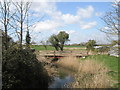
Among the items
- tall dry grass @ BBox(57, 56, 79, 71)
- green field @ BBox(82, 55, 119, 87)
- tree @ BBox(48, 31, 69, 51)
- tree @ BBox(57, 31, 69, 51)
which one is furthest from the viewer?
tree @ BBox(57, 31, 69, 51)

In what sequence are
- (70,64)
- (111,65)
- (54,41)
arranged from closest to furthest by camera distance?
(111,65), (70,64), (54,41)

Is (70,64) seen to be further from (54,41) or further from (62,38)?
(62,38)

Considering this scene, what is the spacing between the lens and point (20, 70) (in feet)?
16.7

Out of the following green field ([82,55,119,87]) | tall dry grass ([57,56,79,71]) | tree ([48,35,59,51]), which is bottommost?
tall dry grass ([57,56,79,71])

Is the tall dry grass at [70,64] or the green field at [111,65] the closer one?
the green field at [111,65]

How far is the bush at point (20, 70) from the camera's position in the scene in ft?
14.9

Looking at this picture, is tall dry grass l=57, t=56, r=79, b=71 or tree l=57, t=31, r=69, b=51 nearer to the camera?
tall dry grass l=57, t=56, r=79, b=71

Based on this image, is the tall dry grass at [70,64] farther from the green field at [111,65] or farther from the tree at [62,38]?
the tree at [62,38]

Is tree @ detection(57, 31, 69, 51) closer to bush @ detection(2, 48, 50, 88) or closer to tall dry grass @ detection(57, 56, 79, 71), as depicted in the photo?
tall dry grass @ detection(57, 56, 79, 71)

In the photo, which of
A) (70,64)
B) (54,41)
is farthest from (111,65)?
(54,41)

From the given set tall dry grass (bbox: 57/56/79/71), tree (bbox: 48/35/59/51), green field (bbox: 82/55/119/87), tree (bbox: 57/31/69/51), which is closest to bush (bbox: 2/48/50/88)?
green field (bbox: 82/55/119/87)

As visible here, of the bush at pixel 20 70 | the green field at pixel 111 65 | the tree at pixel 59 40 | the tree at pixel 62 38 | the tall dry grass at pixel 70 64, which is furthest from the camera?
the tree at pixel 62 38

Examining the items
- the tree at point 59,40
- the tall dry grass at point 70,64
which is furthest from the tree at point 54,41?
the tall dry grass at point 70,64

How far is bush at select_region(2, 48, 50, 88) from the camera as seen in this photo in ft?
14.9
